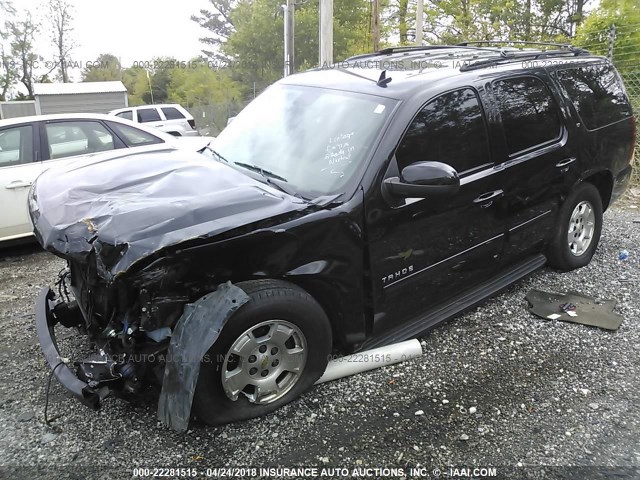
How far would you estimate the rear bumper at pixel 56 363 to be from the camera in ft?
8.17

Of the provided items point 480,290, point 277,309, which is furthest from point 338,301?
point 480,290

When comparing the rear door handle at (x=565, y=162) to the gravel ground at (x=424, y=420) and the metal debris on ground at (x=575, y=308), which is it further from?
the gravel ground at (x=424, y=420)

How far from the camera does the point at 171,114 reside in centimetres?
1786

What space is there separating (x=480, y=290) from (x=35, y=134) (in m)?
4.90

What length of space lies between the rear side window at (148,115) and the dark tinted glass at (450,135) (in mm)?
15610

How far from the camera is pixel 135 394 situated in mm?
2586

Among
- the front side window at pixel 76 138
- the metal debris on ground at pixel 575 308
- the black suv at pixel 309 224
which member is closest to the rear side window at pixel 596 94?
the black suv at pixel 309 224

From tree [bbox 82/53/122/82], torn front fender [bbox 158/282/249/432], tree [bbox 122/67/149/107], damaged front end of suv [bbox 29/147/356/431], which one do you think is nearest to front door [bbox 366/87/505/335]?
damaged front end of suv [bbox 29/147/356/431]

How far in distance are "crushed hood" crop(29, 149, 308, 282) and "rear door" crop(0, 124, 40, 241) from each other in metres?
2.40

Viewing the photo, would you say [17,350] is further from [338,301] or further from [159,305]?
[338,301]

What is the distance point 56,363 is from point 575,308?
12.0 ft

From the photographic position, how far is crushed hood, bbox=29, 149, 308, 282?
2.38 meters

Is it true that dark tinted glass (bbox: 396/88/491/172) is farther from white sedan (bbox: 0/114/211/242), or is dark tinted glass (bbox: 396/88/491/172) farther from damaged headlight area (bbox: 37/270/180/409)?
white sedan (bbox: 0/114/211/242)

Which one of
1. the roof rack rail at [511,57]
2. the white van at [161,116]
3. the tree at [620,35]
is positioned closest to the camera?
the roof rack rail at [511,57]
